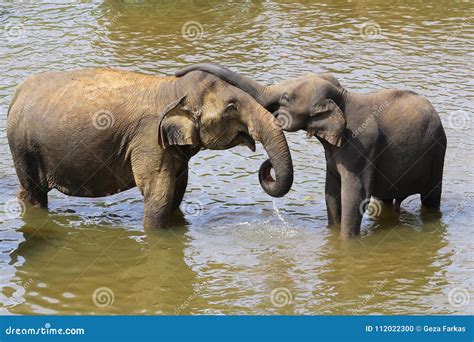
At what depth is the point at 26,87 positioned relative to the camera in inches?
511

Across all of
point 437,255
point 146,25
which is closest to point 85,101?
point 437,255

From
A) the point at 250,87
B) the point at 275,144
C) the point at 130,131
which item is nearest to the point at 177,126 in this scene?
the point at 130,131

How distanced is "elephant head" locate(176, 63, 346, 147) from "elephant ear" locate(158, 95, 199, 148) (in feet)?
1.65

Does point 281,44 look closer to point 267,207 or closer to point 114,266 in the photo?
point 267,207

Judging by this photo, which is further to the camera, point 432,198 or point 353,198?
point 432,198

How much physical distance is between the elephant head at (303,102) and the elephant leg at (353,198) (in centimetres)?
48

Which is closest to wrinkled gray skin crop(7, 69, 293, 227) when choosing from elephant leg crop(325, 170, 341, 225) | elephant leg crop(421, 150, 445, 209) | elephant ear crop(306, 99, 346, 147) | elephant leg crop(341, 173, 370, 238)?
elephant ear crop(306, 99, 346, 147)

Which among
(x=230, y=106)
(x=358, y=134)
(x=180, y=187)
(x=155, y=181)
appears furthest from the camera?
(x=180, y=187)

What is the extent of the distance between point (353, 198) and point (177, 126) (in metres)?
1.98

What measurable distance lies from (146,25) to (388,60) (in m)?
4.74

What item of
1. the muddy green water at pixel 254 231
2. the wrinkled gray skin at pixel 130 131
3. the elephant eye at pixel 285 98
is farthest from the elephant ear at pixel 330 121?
the muddy green water at pixel 254 231

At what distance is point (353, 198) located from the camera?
12.3 meters

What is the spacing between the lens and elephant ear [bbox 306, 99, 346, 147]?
1202 centimetres

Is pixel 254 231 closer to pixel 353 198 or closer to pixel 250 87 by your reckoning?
pixel 353 198
